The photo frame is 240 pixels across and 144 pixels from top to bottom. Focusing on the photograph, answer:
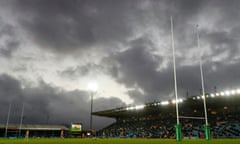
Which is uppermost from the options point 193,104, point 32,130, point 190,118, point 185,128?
point 193,104

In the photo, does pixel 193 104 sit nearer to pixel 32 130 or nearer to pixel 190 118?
pixel 190 118

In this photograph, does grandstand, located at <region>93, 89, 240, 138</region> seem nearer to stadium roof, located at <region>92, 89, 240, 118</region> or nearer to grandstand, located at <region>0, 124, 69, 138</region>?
stadium roof, located at <region>92, 89, 240, 118</region>

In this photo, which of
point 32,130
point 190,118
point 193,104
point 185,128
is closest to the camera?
point 190,118

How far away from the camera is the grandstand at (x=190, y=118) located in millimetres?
43125

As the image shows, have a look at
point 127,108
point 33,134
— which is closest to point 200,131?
point 127,108

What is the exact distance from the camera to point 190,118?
43.9 m

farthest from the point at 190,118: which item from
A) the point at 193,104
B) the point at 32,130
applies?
the point at 32,130

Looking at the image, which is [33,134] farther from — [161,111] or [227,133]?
[227,133]

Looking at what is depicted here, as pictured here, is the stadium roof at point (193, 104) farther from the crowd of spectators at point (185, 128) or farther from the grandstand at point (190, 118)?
the crowd of spectators at point (185, 128)

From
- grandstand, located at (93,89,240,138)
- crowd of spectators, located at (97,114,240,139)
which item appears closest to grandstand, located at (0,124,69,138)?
crowd of spectators, located at (97,114,240,139)

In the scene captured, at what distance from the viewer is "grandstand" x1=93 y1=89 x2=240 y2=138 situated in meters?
43.1

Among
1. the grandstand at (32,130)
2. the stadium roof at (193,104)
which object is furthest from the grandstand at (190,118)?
the grandstand at (32,130)

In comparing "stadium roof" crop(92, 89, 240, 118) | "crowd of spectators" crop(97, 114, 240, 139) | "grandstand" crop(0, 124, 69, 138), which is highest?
"stadium roof" crop(92, 89, 240, 118)

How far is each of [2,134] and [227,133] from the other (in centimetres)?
7467
